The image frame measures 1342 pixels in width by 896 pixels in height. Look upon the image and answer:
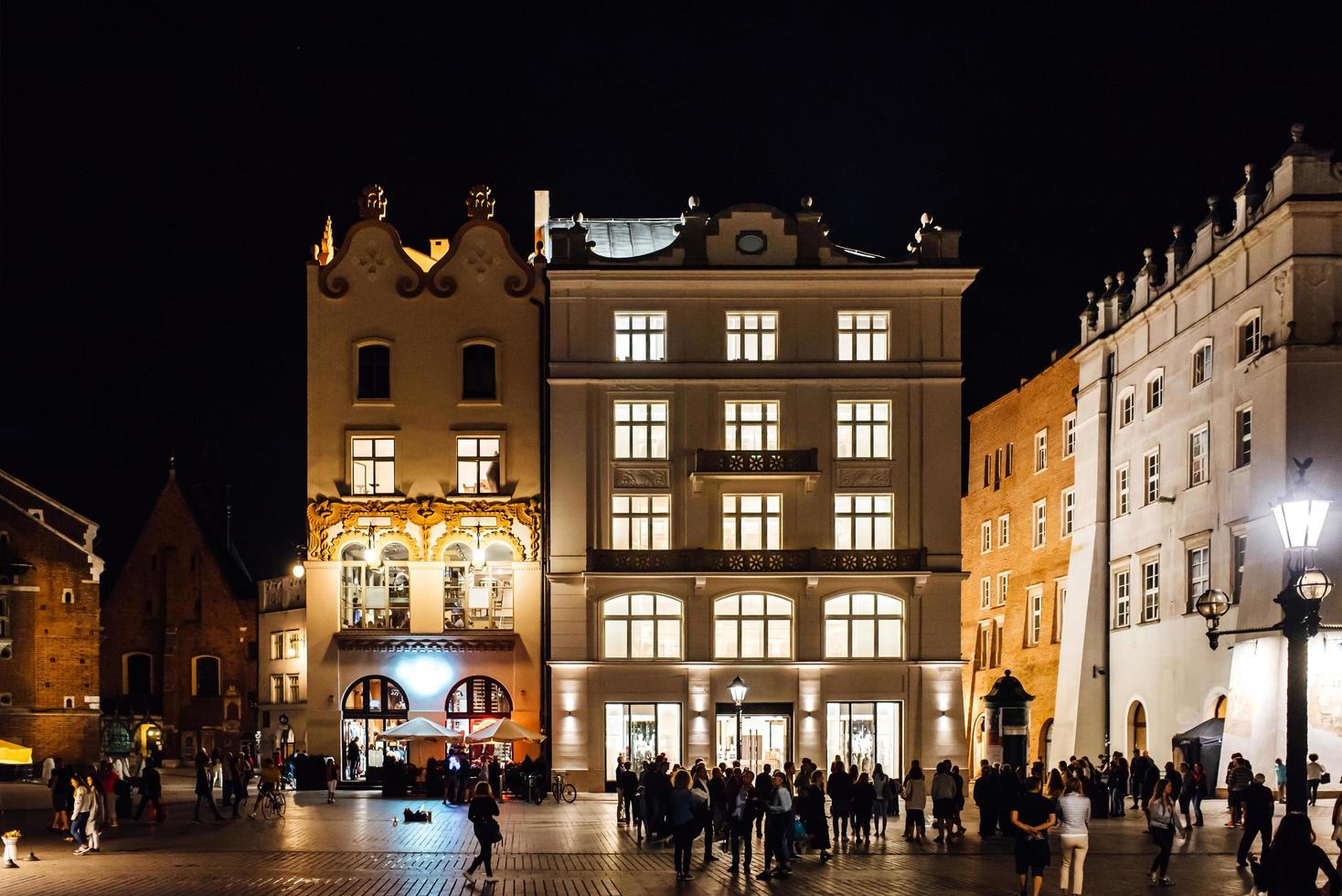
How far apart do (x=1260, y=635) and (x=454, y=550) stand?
24811mm

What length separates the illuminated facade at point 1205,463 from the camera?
146ft

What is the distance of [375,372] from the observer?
5719 cm

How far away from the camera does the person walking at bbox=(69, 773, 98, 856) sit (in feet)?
109

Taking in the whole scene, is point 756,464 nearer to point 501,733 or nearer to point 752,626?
point 752,626

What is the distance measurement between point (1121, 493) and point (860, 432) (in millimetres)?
9399

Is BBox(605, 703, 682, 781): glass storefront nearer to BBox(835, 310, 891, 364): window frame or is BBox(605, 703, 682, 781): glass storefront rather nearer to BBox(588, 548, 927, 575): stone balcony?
BBox(588, 548, 927, 575): stone balcony

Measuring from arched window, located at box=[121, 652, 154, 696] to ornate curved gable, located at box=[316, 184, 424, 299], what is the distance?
35628 mm

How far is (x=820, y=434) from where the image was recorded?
55.3 meters

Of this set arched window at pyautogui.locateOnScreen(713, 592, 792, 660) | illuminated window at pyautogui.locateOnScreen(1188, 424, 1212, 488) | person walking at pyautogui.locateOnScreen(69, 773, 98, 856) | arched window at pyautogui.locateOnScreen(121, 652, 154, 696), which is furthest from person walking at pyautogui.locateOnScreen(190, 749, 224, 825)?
arched window at pyautogui.locateOnScreen(121, 652, 154, 696)

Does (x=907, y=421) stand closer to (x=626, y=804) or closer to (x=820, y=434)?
(x=820, y=434)

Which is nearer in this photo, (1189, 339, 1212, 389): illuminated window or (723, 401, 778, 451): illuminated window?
(1189, 339, 1212, 389): illuminated window

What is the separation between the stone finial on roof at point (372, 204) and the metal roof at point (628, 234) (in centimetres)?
655

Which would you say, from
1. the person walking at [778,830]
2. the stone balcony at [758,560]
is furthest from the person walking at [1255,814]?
the stone balcony at [758,560]

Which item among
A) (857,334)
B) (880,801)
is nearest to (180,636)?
(857,334)
